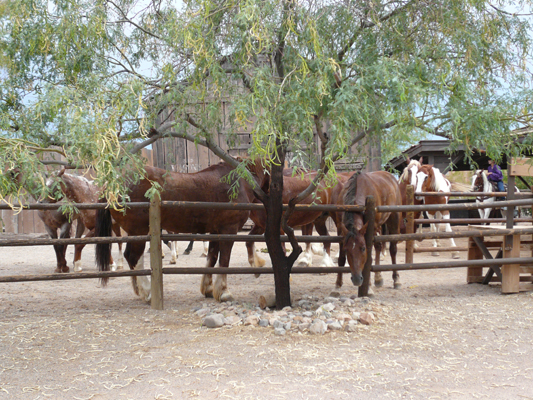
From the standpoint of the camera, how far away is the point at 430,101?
345 centimetres

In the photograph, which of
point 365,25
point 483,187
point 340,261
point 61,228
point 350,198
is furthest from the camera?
point 483,187

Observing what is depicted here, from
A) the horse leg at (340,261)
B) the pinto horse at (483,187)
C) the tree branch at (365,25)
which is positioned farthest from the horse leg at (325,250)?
the pinto horse at (483,187)

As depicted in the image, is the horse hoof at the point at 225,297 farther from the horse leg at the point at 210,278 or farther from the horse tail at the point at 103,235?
the horse tail at the point at 103,235

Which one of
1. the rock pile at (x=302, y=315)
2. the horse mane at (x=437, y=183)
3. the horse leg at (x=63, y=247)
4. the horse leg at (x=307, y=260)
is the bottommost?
the rock pile at (x=302, y=315)

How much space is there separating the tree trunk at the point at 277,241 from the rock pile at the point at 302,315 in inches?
6.9

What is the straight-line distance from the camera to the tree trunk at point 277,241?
4535 millimetres

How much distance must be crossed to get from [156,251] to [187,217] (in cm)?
67

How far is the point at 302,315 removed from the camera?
4398 mm

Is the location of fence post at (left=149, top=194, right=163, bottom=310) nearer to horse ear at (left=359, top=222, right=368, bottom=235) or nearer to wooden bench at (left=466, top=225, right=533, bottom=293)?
horse ear at (left=359, top=222, right=368, bottom=235)

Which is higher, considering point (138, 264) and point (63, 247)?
point (63, 247)

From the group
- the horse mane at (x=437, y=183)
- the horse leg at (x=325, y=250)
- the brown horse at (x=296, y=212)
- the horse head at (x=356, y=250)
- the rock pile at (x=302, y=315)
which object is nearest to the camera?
the rock pile at (x=302, y=315)

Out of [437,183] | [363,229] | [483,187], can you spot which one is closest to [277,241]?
[363,229]

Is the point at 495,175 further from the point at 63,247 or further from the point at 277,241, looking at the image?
the point at 63,247

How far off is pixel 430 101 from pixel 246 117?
4.80 feet
